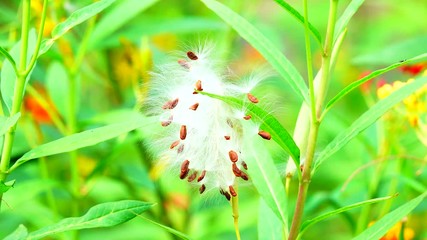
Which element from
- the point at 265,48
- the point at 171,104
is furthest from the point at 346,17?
the point at 171,104

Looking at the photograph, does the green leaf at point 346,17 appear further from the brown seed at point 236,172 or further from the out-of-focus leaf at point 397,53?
the out-of-focus leaf at point 397,53

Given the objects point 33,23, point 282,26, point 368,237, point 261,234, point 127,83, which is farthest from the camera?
point 282,26

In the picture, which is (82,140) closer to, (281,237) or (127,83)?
(281,237)

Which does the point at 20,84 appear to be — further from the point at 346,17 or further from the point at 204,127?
the point at 346,17

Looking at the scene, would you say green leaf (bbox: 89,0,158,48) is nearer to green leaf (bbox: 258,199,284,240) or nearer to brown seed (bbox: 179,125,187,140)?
green leaf (bbox: 258,199,284,240)

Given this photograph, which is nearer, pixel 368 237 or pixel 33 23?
pixel 368 237

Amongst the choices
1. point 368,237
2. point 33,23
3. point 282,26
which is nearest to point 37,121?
point 33,23

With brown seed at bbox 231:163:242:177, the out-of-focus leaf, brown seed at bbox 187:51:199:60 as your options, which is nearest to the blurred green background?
the out-of-focus leaf
